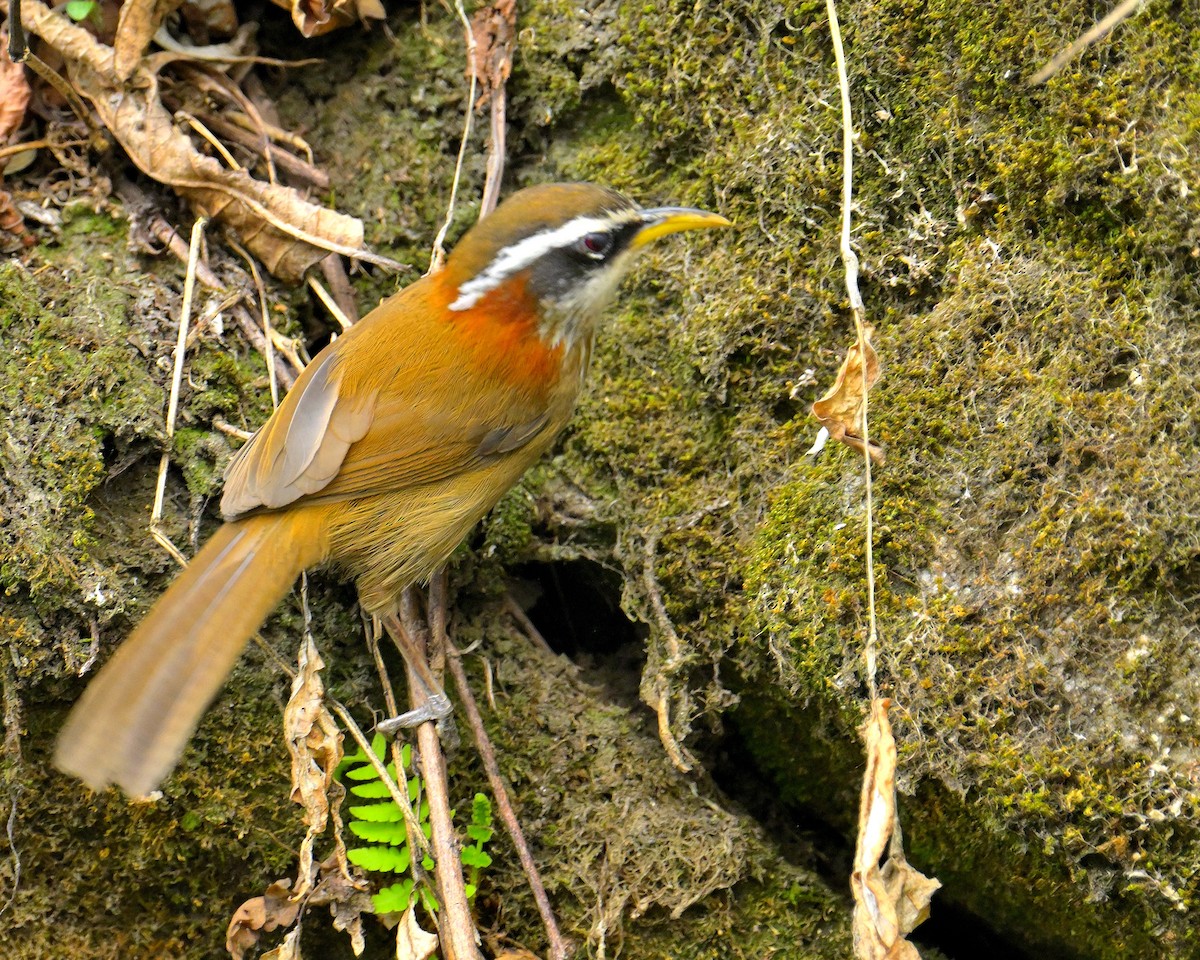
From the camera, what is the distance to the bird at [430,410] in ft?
9.52

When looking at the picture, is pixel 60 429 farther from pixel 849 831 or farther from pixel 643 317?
pixel 849 831

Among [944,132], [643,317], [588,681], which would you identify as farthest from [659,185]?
[588,681]

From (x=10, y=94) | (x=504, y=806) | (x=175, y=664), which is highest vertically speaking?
(x=10, y=94)

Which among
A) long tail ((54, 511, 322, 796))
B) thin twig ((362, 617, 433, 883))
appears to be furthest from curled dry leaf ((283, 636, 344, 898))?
long tail ((54, 511, 322, 796))

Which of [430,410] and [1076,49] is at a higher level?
[430,410]

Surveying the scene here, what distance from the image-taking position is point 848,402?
8.78ft

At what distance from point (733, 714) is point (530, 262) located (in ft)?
4.87

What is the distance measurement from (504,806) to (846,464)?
136 centimetres

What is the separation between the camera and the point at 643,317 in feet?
11.5

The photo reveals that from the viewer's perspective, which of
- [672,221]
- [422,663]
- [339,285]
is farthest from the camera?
[339,285]

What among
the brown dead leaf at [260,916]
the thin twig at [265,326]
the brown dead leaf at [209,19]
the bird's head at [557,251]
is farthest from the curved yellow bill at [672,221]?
the brown dead leaf at [260,916]

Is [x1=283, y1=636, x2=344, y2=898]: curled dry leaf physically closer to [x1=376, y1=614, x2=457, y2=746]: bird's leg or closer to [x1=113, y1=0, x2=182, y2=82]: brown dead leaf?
[x1=376, y1=614, x2=457, y2=746]: bird's leg

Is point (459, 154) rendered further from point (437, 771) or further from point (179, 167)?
point (437, 771)

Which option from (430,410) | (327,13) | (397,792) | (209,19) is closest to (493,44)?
(327,13)
